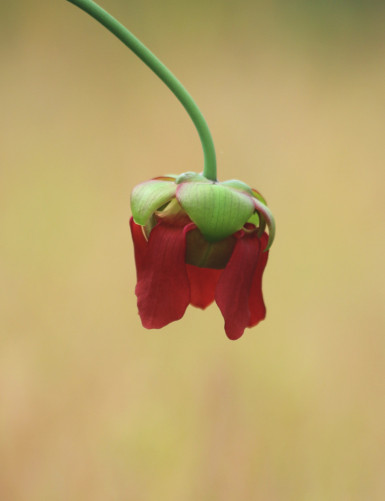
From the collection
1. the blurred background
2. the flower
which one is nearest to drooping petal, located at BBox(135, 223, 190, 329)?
the flower

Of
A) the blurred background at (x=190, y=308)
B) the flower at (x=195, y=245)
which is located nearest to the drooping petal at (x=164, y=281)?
the flower at (x=195, y=245)

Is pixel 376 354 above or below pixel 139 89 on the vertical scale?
below

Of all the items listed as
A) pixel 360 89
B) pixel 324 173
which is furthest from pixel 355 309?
pixel 360 89

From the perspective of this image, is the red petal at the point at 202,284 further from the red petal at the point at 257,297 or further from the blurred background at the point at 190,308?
the blurred background at the point at 190,308

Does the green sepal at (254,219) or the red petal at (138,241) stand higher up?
the green sepal at (254,219)

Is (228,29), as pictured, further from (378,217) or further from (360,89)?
(378,217)

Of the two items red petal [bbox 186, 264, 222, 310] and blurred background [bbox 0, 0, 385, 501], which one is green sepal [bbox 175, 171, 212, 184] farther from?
blurred background [bbox 0, 0, 385, 501]

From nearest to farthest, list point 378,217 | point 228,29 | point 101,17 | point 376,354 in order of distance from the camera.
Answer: point 101,17, point 376,354, point 378,217, point 228,29

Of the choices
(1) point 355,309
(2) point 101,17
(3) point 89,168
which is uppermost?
(3) point 89,168
